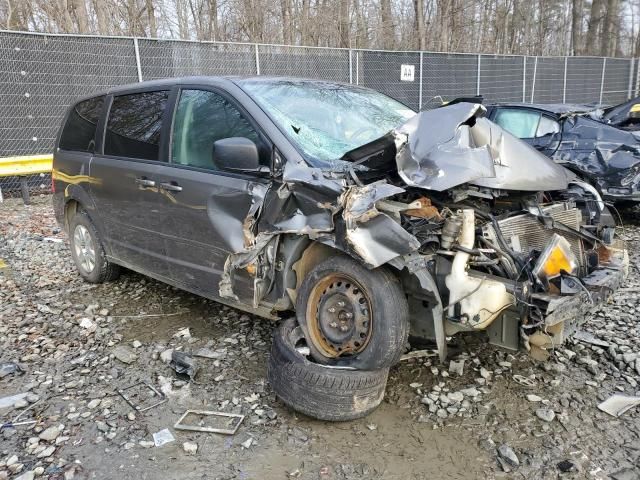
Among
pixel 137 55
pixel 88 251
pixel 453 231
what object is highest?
pixel 137 55

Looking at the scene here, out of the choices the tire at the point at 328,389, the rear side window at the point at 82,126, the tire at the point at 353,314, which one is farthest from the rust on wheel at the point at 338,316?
the rear side window at the point at 82,126

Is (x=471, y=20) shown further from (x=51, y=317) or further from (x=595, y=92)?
(x=51, y=317)

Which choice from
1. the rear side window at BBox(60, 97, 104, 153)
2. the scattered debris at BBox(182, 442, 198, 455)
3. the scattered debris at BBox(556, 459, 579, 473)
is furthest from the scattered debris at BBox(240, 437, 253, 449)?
the rear side window at BBox(60, 97, 104, 153)

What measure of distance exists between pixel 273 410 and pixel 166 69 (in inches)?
347

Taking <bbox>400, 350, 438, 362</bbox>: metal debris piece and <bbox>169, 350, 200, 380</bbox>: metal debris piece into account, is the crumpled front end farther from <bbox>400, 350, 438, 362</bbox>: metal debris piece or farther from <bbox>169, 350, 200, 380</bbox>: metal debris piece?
<bbox>169, 350, 200, 380</bbox>: metal debris piece

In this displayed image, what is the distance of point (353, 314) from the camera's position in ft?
9.33

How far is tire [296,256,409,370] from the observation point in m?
2.71

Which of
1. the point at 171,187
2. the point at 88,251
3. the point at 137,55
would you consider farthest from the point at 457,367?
the point at 137,55

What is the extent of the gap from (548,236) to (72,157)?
169 inches

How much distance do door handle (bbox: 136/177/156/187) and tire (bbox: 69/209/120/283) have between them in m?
1.14

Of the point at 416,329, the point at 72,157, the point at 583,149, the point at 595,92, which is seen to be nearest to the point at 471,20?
the point at 595,92

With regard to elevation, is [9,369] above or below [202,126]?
below

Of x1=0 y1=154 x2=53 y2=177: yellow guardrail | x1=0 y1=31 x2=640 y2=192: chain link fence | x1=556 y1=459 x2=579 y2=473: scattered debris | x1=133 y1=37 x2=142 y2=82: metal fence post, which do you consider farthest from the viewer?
x1=133 y1=37 x2=142 y2=82: metal fence post

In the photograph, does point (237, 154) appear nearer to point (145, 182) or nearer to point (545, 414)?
point (145, 182)
